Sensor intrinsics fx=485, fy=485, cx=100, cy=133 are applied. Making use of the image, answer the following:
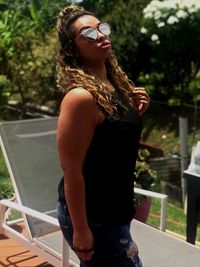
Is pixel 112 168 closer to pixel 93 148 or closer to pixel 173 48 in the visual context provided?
pixel 93 148

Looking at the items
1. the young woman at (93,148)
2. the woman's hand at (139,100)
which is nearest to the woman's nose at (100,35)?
the young woman at (93,148)

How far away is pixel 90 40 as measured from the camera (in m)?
1.84

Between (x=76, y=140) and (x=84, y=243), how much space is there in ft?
1.30

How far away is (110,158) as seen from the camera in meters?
1.81

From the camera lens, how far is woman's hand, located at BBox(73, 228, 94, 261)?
1804mm

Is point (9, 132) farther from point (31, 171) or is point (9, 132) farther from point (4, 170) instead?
point (4, 170)

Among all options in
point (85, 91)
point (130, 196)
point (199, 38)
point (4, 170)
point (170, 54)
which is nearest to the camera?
point (85, 91)

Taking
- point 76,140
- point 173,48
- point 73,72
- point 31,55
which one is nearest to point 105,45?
point 73,72

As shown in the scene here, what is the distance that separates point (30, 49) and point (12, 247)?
7007mm

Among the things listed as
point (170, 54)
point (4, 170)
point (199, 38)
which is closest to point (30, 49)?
point (170, 54)

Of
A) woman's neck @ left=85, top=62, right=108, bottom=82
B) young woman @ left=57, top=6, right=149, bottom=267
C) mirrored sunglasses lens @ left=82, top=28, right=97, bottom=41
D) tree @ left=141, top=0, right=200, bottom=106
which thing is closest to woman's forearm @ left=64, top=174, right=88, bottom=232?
young woman @ left=57, top=6, right=149, bottom=267

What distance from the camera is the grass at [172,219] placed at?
4996mm

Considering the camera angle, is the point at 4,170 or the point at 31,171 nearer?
A: the point at 31,171

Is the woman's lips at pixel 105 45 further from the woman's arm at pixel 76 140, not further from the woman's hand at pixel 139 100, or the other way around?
the woman's hand at pixel 139 100
